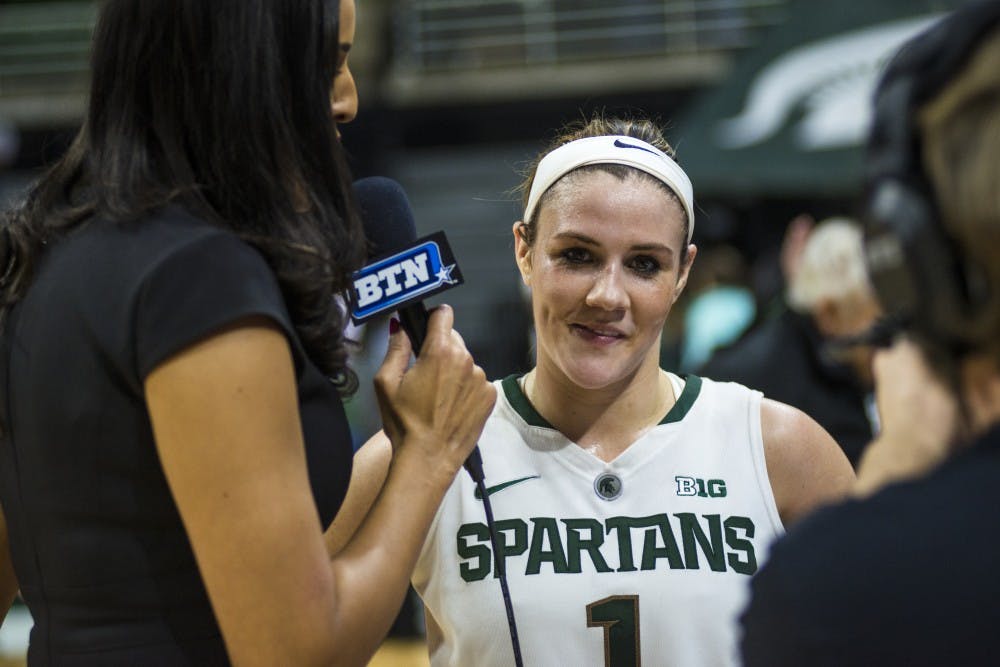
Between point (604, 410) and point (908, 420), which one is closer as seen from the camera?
point (908, 420)

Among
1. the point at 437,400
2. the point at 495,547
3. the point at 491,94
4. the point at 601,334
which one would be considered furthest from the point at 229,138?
the point at 491,94

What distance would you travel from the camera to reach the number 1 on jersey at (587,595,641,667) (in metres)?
2.00

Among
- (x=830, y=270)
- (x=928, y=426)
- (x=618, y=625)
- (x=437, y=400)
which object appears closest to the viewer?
(x=928, y=426)

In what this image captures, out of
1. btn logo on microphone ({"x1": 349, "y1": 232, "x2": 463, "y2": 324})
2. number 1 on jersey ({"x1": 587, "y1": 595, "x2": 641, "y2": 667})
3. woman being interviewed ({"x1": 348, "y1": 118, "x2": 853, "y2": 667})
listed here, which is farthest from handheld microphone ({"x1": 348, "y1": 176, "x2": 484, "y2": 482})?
number 1 on jersey ({"x1": 587, "y1": 595, "x2": 641, "y2": 667})

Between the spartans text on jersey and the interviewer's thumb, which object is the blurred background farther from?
the interviewer's thumb

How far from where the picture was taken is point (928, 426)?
3.53 feet

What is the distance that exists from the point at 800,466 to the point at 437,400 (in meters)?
0.87

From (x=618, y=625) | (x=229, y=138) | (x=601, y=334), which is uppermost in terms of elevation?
(x=229, y=138)

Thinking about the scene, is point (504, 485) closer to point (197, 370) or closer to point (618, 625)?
point (618, 625)

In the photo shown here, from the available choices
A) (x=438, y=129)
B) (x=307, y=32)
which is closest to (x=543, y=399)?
(x=307, y=32)

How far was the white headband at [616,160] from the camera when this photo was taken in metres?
2.18

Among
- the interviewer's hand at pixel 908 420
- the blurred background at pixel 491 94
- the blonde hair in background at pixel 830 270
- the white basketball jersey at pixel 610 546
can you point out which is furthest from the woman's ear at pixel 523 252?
the blurred background at pixel 491 94

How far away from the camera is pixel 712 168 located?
5.96 metres

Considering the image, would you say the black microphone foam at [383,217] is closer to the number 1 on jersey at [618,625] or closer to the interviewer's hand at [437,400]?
the interviewer's hand at [437,400]
